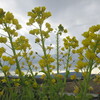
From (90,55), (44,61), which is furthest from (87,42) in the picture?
(44,61)

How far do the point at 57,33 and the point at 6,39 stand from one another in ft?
5.40

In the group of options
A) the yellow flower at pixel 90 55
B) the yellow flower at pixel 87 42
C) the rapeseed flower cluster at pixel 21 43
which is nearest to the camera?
the yellow flower at pixel 90 55

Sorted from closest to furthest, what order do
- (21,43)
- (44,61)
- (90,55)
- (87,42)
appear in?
(90,55)
(87,42)
(44,61)
(21,43)

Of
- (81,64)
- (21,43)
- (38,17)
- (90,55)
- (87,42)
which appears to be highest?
(38,17)

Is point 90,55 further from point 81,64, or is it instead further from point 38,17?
point 38,17

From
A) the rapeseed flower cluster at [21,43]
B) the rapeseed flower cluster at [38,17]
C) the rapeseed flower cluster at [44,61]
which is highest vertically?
the rapeseed flower cluster at [38,17]

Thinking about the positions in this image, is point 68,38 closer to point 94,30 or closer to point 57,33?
point 57,33

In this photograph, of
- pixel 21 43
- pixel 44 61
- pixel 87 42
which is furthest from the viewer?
pixel 21 43

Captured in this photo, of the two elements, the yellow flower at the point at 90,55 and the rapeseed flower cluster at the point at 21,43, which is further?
the rapeseed flower cluster at the point at 21,43

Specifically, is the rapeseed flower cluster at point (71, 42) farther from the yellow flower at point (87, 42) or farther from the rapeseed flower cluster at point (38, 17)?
the yellow flower at point (87, 42)

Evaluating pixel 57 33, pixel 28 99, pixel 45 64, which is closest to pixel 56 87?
pixel 28 99

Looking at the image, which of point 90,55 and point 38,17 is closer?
point 90,55

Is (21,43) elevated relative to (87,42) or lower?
elevated

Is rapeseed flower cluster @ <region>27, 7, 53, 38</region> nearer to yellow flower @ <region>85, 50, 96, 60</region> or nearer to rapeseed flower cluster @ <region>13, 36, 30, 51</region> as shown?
rapeseed flower cluster @ <region>13, 36, 30, 51</region>
